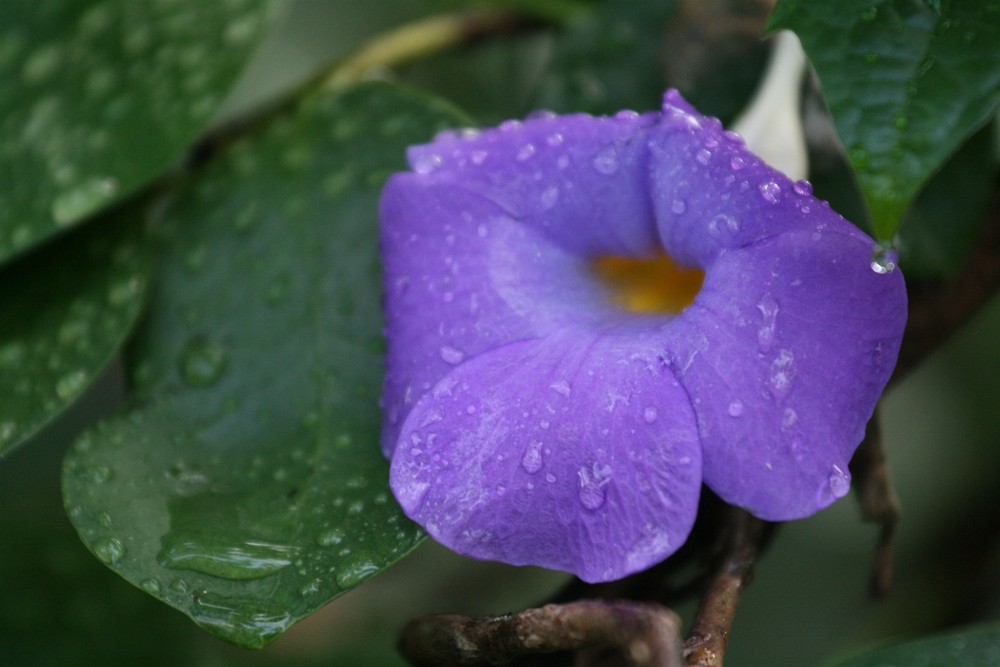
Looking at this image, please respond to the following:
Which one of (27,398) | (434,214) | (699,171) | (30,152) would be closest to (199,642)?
(27,398)

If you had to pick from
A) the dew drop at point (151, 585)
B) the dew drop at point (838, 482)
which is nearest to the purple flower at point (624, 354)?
the dew drop at point (838, 482)

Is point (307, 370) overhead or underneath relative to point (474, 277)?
underneath

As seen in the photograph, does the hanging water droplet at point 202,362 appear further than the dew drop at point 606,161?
Yes

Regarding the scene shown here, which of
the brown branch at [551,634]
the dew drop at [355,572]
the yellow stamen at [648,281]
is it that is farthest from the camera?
the yellow stamen at [648,281]

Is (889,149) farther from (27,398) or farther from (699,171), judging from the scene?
(27,398)

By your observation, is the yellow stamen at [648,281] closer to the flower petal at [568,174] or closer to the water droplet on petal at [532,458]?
the flower petal at [568,174]

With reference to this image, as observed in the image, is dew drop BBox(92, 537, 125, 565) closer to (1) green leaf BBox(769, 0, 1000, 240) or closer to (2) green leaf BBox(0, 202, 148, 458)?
(2) green leaf BBox(0, 202, 148, 458)

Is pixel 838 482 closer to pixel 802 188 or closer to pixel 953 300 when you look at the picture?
pixel 802 188
